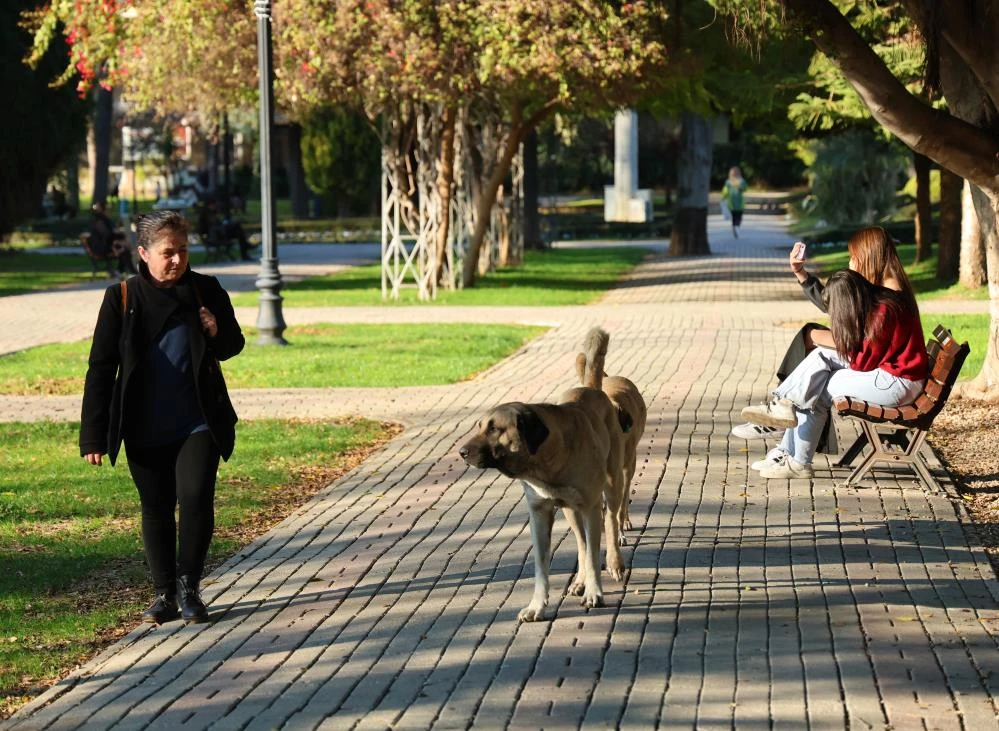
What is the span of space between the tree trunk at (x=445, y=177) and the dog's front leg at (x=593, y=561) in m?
18.8

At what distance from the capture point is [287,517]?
898 cm

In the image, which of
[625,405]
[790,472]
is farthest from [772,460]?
[625,405]

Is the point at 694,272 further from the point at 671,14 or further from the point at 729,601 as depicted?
the point at 729,601

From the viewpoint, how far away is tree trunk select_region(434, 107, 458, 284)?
83.6ft

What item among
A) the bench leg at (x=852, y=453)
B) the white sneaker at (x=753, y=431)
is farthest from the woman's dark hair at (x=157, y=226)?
the white sneaker at (x=753, y=431)

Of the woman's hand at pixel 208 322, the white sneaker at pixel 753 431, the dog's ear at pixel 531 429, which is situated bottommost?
the white sneaker at pixel 753 431

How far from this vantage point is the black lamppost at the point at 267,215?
18234mm

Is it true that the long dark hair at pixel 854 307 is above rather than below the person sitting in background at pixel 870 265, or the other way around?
below

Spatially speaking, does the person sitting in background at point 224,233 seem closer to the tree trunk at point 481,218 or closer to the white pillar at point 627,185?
the tree trunk at point 481,218

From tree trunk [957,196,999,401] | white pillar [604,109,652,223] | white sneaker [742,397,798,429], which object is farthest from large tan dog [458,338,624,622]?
white pillar [604,109,652,223]

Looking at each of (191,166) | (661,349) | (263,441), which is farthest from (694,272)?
(191,166)

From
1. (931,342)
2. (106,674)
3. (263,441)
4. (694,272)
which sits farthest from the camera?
(694,272)

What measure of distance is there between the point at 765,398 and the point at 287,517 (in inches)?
219

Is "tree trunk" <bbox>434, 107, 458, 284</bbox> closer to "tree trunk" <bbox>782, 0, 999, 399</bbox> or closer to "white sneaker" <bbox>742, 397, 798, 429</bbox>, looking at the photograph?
"tree trunk" <bbox>782, 0, 999, 399</bbox>
